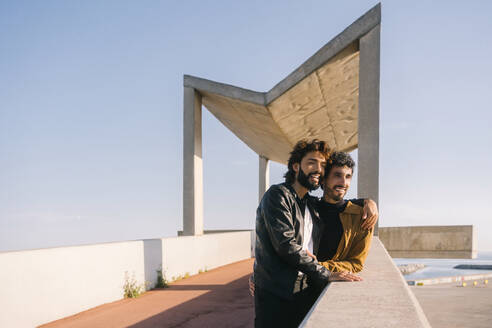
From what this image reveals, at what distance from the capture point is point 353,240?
288 centimetres

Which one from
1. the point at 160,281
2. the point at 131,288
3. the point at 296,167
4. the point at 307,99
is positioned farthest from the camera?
the point at 307,99

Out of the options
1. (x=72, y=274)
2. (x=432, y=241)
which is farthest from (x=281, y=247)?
(x=432, y=241)

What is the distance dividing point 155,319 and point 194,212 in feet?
20.5

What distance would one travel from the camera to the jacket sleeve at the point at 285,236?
2.43 meters

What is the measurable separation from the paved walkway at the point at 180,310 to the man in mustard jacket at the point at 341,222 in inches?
145

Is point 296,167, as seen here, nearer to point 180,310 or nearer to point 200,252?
point 180,310

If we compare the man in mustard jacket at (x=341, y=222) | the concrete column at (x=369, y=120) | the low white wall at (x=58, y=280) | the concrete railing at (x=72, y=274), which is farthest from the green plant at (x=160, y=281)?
the man in mustard jacket at (x=341, y=222)

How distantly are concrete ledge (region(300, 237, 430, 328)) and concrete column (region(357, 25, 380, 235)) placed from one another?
6.32 meters

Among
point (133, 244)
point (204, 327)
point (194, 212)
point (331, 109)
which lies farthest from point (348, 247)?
point (331, 109)

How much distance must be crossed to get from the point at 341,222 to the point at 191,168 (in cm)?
986

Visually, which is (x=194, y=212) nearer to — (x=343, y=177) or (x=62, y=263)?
(x=62, y=263)

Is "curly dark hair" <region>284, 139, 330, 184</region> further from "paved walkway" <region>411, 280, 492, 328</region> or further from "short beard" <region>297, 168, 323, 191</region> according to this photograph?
"paved walkway" <region>411, 280, 492, 328</region>

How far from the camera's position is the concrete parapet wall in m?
16.0

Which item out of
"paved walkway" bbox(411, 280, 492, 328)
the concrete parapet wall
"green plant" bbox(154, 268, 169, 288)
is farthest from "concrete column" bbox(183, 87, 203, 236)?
the concrete parapet wall
